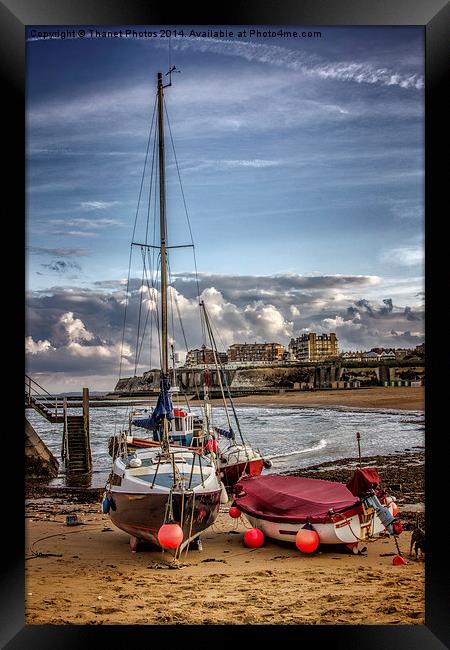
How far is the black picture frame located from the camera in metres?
Answer: 3.72

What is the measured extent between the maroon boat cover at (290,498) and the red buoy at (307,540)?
0.35 feet

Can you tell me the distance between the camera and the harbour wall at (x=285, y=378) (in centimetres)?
616

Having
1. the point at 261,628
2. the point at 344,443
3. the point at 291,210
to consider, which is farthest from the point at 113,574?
the point at 344,443

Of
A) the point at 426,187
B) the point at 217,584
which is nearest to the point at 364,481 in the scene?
the point at 217,584

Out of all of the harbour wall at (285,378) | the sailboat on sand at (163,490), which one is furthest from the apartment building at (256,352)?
the sailboat on sand at (163,490)

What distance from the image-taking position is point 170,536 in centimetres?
458

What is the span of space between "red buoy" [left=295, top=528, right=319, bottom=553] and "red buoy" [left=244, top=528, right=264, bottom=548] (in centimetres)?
47

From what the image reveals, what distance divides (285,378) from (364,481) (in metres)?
2.47

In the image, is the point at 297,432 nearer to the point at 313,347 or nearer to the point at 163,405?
the point at 313,347

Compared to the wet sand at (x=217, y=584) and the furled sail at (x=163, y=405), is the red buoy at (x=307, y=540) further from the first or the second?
the furled sail at (x=163, y=405)

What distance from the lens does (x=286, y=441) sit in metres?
11.3

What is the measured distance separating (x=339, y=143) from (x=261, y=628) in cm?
347

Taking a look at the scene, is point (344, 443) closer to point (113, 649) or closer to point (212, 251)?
point (212, 251)

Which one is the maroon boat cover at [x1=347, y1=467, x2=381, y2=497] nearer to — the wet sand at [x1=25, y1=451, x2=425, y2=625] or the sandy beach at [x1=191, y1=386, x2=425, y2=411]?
the wet sand at [x1=25, y1=451, x2=425, y2=625]
